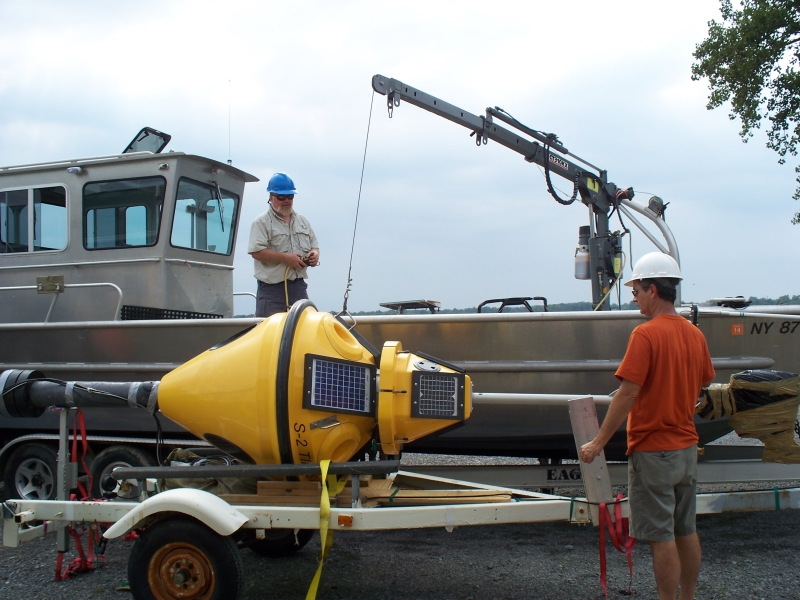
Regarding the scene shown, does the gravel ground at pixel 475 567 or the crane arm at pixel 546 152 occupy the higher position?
the crane arm at pixel 546 152

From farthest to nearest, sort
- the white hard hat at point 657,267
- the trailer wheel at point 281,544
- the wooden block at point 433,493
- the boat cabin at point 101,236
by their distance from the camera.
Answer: the boat cabin at point 101,236
the trailer wheel at point 281,544
the wooden block at point 433,493
the white hard hat at point 657,267

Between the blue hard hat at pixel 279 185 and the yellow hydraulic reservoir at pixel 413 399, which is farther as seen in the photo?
the blue hard hat at pixel 279 185

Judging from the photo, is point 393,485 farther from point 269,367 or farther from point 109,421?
point 109,421

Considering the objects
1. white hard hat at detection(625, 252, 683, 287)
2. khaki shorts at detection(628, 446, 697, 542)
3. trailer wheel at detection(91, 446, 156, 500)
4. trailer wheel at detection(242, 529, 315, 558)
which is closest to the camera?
khaki shorts at detection(628, 446, 697, 542)

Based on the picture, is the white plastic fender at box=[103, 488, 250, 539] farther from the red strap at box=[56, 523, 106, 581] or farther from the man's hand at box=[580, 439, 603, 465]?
the man's hand at box=[580, 439, 603, 465]

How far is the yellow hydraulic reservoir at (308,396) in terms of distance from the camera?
3246 mm

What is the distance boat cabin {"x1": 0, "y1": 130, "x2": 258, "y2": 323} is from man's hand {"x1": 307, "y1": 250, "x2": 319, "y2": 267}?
1.56m

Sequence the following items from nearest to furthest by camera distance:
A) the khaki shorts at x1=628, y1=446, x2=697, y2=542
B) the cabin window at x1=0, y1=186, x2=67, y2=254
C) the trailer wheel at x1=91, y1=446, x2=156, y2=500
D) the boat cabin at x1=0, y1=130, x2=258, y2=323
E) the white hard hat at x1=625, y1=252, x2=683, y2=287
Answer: the khaki shorts at x1=628, y1=446, x2=697, y2=542 < the white hard hat at x1=625, y1=252, x2=683, y2=287 < the trailer wheel at x1=91, y1=446, x2=156, y2=500 < the boat cabin at x1=0, y1=130, x2=258, y2=323 < the cabin window at x1=0, y1=186, x2=67, y2=254

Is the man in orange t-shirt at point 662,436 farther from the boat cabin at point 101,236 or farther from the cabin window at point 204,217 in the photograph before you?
the cabin window at point 204,217

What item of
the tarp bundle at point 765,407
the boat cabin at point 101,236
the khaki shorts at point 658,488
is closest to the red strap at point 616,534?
the khaki shorts at point 658,488

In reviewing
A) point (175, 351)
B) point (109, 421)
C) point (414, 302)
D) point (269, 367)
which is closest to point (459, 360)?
point (414, 302)

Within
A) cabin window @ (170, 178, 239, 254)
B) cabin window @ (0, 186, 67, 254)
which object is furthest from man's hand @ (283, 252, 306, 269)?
cabin window @ (0, 186, 67, 254)

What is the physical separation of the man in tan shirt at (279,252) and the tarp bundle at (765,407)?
2996 millimetres

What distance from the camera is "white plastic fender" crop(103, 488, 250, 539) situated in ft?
10.3
